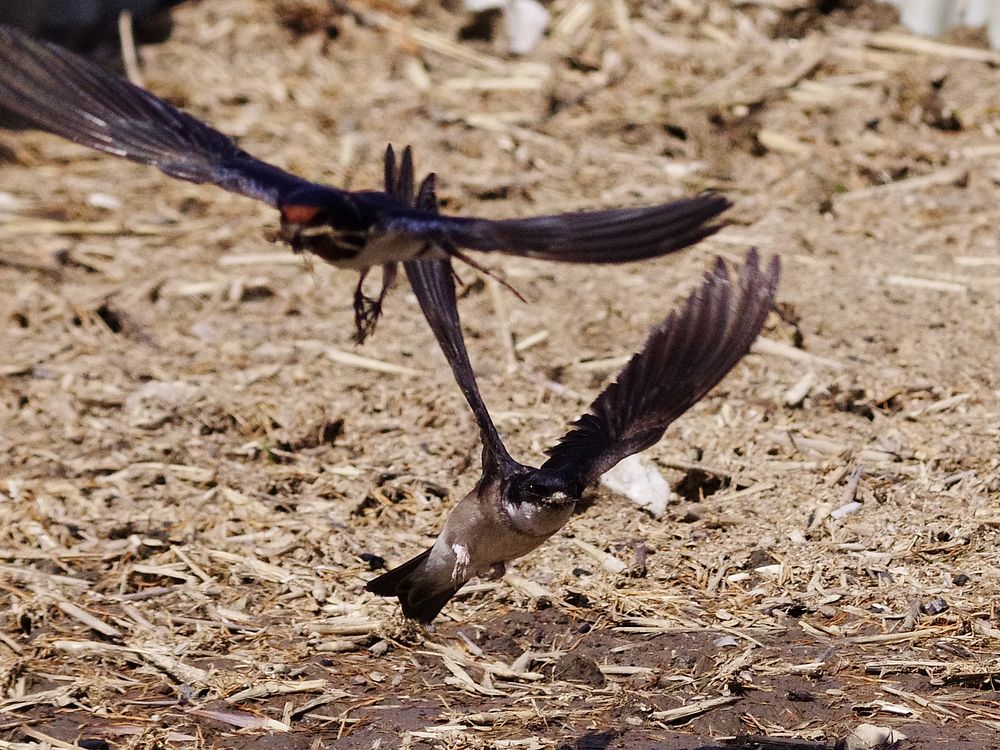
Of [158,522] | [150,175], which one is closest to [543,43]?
[150,175]

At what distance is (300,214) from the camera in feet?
10.4

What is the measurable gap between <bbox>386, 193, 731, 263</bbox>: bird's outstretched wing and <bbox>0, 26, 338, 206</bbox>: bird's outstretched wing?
827 mm

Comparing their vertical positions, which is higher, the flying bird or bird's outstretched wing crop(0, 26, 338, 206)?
bird's outstretched wing crop(0, 26, 338, 206)

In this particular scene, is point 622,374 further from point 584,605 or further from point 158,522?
point 158,522

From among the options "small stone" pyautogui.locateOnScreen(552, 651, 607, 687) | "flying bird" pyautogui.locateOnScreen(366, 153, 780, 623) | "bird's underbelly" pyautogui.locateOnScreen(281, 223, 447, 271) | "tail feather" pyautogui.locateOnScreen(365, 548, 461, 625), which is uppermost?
"bird's underbelly" pyautogui.locateOnScreen(281, 223, 447, 271)

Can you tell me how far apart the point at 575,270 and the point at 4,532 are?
3015 millimetres

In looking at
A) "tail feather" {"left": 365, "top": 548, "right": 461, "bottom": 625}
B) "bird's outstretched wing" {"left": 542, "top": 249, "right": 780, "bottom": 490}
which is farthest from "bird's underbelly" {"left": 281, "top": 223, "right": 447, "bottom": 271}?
"tail feather" {"left": 365, "top": 548, "right": 461, "bottom": 625}

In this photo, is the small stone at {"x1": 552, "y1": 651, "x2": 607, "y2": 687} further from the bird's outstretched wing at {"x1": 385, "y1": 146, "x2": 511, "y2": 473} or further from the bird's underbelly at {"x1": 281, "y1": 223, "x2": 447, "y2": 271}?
the bird's underbelly at {"x1": 281, "y1": 223, "x2": 447, "y2": 271}

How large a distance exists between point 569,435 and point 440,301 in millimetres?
598

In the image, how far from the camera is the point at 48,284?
23.2 feet

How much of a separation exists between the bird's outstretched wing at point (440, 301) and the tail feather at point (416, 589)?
371 millimetres

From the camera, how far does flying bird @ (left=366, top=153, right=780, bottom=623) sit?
4078mm

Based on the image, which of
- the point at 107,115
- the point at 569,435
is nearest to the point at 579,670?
the point at 569,435

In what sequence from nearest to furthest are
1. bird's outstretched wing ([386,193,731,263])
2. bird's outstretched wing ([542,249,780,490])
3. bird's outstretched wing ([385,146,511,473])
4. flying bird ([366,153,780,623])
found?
bird's outstretched wing ([386,193,731,263]) → bird's outstretched wing ([385,146,511,473]) → flying bird ([366,153,780,623]) → bird's outstretched wing ([542,249,780,490])
